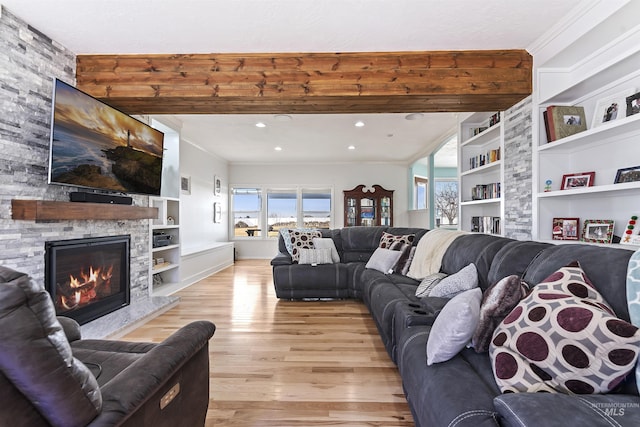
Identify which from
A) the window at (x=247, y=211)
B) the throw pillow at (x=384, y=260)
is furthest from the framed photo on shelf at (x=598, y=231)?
the window at (x=247, y=211)

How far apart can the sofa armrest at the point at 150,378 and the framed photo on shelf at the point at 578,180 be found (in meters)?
2.83

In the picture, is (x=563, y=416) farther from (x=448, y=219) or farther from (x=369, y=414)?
(x=448, y=219)

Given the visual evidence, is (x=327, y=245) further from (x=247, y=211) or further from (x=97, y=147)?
(x=247, y=211)

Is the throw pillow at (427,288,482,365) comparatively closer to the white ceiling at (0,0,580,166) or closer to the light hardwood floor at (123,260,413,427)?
the light hardwood floor at (123,260,413,427)

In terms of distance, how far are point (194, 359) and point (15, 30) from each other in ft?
8.82

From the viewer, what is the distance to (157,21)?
7.55 feet

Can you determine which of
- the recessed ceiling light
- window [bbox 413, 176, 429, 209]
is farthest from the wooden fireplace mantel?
window [bbox 413, 176, 429, 209]

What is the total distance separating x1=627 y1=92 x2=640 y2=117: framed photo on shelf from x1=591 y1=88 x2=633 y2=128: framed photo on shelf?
6cm

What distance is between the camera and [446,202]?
8.05m

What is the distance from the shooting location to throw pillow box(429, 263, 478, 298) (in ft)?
6.81

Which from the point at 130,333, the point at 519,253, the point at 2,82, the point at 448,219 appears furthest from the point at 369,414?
the point at 448,219

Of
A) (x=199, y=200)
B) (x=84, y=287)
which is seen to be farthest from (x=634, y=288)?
(x=199, y=200)

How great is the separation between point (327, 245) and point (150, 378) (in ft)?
11.5

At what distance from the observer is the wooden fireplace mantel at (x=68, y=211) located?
219 centimetres
